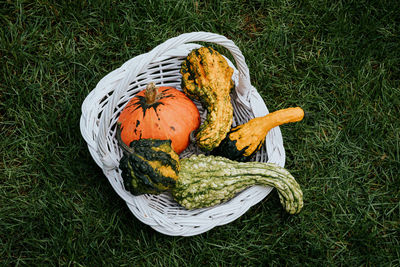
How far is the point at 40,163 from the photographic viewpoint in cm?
266

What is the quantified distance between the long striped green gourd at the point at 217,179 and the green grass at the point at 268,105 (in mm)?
472

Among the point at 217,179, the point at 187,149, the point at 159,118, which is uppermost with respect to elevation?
the point at 159,118

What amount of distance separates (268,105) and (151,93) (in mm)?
1156

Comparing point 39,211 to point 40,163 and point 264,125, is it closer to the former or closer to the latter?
point 40,163

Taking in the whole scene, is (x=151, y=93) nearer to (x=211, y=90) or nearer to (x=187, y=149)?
(x=211, y=90)

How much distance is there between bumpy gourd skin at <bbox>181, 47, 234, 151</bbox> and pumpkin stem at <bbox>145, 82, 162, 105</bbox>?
0.81 ft

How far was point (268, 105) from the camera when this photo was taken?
299cm

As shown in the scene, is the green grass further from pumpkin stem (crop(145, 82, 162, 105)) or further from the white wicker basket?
pumpkin stem (crop(145, 82, 162, 105))

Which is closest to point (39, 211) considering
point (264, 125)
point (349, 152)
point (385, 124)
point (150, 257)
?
point (150, 257)

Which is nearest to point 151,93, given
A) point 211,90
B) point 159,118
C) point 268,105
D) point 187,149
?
point 159,118

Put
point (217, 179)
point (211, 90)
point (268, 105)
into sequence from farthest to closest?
point (268, 105) < point (211, 90) < point (217, 179)

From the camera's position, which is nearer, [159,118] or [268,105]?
[159,118]

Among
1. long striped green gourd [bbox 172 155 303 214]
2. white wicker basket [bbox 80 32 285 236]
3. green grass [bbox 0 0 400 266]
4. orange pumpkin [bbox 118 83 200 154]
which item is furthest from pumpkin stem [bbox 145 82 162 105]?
green grass [bbox 0 0 400 266]

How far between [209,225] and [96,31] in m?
1.88
